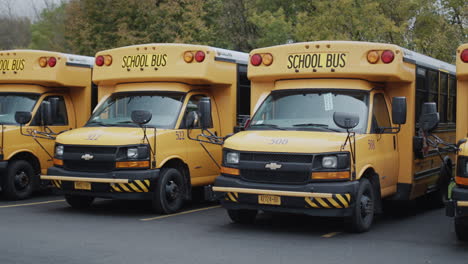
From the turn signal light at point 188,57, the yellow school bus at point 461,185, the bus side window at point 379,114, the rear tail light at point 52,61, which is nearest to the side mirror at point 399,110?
the bus side window at point 379,114

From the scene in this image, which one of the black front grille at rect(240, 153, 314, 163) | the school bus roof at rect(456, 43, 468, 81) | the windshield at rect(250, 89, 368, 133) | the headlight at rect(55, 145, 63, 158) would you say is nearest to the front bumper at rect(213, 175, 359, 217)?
the black front grille at rect(240, 153, 314, 163)

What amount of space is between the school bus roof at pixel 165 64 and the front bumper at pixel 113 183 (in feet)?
5.97

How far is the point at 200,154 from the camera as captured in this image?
40.0ft

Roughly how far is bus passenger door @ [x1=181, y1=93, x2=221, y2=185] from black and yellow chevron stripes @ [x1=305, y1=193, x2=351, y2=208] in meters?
3.28

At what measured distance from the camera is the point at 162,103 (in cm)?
1184

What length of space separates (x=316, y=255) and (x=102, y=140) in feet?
13.8

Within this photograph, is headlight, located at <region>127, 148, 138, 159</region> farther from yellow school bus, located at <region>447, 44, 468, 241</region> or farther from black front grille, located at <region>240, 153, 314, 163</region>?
yellow school bus, located at <region>447, 44, 468, 241</region>

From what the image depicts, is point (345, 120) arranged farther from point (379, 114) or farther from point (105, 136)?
point (105, 136)

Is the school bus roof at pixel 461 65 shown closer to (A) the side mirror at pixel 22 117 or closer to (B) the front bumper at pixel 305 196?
(B) the front bumper at pixel 305 196

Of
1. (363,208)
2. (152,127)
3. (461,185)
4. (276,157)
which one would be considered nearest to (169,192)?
(152,127)

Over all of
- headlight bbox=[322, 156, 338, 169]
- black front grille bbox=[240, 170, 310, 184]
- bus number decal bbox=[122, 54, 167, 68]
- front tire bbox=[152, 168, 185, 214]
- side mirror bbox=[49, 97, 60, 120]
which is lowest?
front tire bbox=[152, 168, 185, 214]

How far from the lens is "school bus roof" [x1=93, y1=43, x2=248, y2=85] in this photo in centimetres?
1184

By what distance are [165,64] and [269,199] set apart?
366 centimetres

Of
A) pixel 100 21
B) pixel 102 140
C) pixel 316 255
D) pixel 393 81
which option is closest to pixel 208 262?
pixel 316 255
